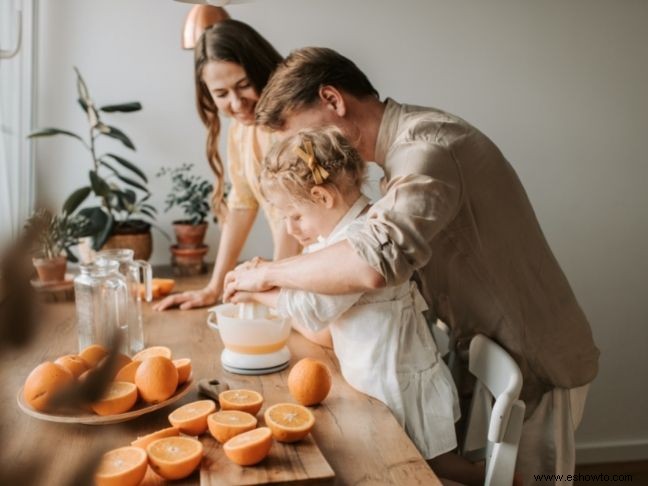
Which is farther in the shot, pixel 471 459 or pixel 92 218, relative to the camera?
pixel 92 218

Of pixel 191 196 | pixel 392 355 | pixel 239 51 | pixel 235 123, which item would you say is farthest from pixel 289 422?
pixel 191 196

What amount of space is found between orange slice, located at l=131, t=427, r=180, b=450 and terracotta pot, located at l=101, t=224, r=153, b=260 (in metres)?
1.36

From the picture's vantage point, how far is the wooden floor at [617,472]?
115 inches

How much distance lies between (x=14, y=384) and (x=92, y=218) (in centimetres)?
110

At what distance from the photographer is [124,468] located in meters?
0.83

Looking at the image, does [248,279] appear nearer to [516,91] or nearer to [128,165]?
[128,165]

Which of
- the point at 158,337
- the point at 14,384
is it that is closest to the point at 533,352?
the point at 158,337

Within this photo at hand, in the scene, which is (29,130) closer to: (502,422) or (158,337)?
(158,337)

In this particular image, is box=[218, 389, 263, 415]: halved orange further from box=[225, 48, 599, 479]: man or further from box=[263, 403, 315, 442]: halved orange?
box=[225, 48, 599, 479]: man

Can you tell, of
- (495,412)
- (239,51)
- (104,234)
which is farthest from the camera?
(104,234)

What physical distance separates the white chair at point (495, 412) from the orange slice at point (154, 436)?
1.86ft

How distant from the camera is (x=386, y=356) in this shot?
123 centimetres

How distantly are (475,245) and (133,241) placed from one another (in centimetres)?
134

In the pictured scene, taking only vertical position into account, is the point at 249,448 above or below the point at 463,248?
below
